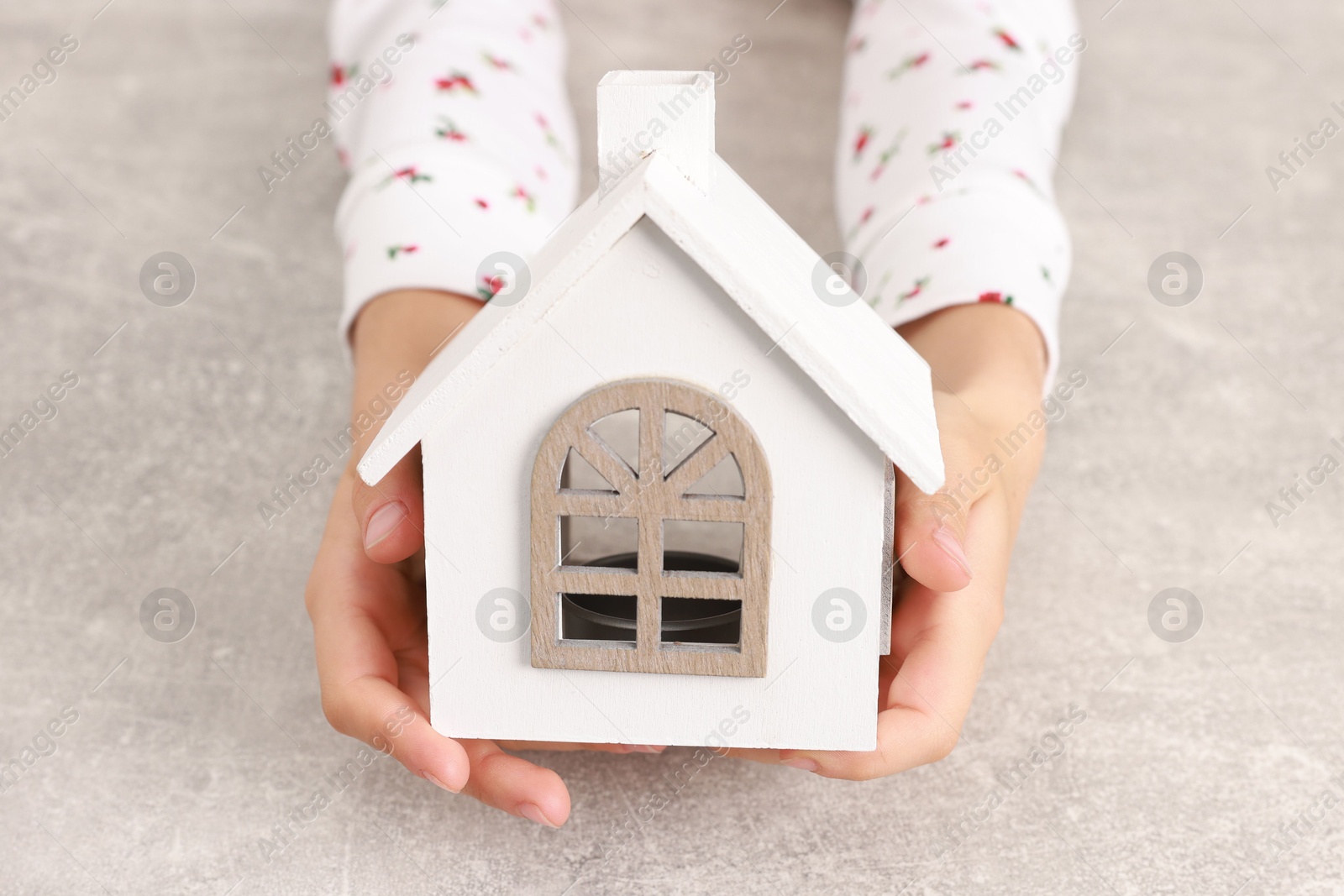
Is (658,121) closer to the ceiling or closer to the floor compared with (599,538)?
closer to the ceiling

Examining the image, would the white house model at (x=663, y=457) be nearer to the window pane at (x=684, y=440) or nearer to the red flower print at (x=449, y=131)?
the window pane at (x=684, y=440)

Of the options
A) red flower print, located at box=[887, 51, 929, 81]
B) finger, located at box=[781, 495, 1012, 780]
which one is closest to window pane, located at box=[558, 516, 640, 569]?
finger, located at box=[781, 495, 1012, 780]

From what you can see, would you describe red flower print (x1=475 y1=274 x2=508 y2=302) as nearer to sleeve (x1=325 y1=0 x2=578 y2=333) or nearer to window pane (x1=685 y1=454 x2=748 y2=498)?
sleeve (x1=325 y1=0 x2=578 y2=333)

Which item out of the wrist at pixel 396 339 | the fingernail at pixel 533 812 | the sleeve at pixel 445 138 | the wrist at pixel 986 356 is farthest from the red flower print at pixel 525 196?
the fingernail at pixel 533 812

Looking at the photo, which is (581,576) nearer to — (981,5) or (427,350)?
(427,350)

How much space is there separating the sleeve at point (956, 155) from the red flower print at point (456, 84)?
35cm

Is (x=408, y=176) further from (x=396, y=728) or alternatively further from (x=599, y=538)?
(x=396, y=728)

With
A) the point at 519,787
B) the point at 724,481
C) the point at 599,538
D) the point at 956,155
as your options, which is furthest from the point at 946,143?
the point at 519,787

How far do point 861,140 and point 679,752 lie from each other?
2.03 ft

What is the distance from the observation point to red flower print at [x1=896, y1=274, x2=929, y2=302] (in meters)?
0.98

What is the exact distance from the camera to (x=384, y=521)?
704 millimetres

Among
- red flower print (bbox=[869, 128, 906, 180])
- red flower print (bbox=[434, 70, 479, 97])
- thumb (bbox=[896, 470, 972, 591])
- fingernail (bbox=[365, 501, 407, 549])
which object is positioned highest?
thumb (bbox=[896, 470, 972, 591])

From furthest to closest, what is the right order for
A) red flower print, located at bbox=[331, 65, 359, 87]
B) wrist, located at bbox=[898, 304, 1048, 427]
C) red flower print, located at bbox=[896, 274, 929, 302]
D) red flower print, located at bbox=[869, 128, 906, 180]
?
1. red flower print, located at bbox=[331, 65, 359, 87]
2. red flower print, located at bbox=[869, 128, 906, 180]
3. red flower print, located at bbox=[896, 274, 929, 302]
4. wrist, located at bbox=[898, 304, 1048, 427]

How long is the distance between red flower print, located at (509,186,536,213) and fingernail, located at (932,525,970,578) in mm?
507
